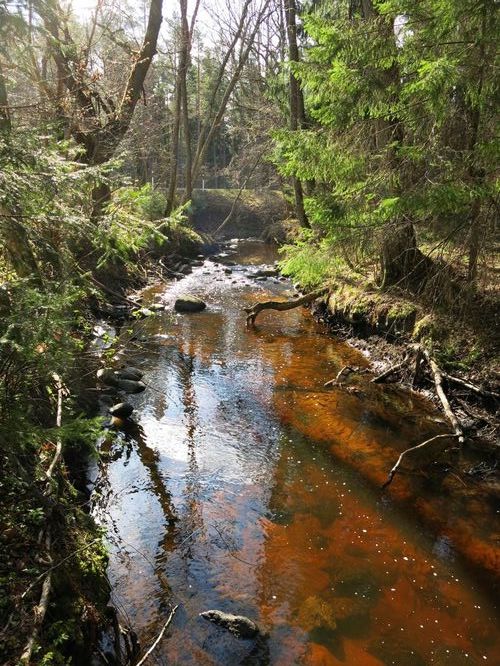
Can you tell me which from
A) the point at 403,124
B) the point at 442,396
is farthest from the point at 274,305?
the point at 442,396

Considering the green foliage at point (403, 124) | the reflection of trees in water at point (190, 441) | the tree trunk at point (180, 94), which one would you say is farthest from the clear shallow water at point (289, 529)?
the tree trunk at point (180, 94)

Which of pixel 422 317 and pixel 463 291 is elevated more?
pixel 463 291

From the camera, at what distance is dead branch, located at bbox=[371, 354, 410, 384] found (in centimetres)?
915

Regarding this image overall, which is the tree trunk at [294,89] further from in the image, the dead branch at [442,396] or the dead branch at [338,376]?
the dead branch at [442,396]

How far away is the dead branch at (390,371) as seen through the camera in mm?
9148

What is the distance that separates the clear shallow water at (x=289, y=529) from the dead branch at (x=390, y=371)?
0.54 feet

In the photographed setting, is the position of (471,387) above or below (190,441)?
above

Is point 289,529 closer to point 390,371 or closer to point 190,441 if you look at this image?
point 190,441

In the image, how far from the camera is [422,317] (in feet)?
31.2

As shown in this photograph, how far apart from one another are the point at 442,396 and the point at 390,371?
→ 5.22ft

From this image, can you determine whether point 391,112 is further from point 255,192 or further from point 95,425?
point 255,192

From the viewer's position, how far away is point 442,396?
766cm

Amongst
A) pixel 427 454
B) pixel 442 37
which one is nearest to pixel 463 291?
pixel 427 454

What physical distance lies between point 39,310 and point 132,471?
371 centimetres
